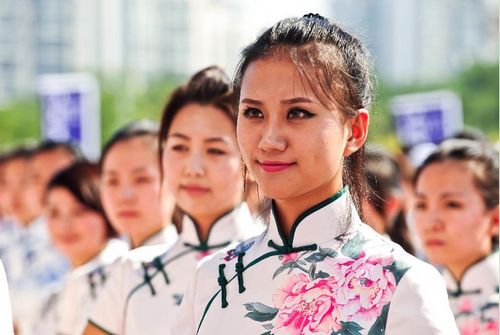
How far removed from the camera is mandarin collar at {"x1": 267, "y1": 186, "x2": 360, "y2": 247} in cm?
279

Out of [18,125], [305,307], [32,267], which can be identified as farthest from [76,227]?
[18,125]

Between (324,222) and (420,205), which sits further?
(420,205)

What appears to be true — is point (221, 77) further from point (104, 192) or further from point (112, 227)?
point (112, 227)

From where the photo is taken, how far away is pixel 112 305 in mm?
4035

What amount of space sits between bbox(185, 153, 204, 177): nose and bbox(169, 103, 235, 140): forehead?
65mm

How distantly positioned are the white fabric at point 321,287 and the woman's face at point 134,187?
1.85 metres

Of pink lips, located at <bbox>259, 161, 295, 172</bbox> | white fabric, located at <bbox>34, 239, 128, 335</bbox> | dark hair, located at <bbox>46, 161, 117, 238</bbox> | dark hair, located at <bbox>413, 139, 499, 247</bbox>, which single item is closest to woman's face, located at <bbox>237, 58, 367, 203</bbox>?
pink lips, located at <bbox>259, 161, 295, 172</bbox>

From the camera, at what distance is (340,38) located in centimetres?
281

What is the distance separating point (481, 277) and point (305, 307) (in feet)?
6.44

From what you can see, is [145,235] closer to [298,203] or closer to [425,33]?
[298,203]

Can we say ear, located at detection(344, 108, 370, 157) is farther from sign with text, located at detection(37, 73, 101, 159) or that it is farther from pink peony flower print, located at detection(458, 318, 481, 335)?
sign with text, located at detection(37, 73, 101, 159)

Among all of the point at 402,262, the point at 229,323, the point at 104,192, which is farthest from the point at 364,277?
the point at 104,192

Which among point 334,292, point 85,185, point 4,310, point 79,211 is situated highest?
point 334,292

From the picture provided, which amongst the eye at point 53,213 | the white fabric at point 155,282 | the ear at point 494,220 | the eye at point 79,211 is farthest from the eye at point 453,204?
the eye at point 53,213
